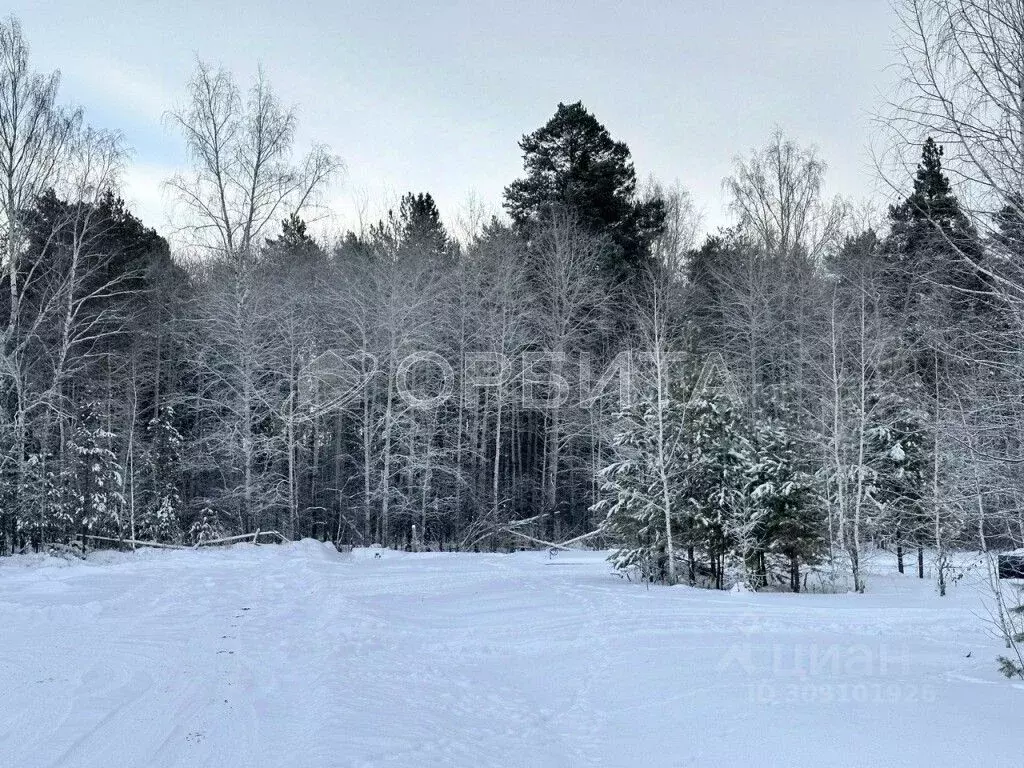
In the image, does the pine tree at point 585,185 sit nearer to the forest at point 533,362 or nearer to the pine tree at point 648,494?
the forest at point 533,362

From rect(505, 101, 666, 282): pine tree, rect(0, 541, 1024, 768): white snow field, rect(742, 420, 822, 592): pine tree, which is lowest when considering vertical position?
rect(0, 541, 1024, 768): white snow field

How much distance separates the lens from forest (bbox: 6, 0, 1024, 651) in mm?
16531

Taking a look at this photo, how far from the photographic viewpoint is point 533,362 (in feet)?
93.5

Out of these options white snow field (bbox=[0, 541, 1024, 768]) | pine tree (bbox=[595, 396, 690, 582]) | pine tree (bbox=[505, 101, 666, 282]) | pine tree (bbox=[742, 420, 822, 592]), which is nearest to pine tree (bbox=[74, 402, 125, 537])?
white snow field (bbox=[0, 541, 1024, 768])

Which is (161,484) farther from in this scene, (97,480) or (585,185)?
(585,185)

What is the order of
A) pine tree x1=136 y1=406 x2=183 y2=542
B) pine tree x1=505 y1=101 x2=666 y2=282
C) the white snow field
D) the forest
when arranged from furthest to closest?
pine tree x1=505 y1=101 x2=666 y2=282 < pine tree x1=136 y1=406 x2=183 y2=542 < the forest < the white snow field

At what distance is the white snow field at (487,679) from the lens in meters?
5.63

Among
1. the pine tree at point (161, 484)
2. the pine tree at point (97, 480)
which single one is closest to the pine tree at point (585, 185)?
the pine tree at point (161, 484)

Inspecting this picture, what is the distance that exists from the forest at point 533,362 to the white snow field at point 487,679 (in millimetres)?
2716

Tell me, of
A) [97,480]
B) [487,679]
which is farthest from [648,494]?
[97,480]

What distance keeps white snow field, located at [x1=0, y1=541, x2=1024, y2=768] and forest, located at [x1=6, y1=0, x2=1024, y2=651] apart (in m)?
2.72

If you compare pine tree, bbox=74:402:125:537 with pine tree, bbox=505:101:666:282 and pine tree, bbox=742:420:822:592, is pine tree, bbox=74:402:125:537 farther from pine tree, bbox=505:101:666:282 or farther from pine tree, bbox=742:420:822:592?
pine tree, bbox=505:101:666:282

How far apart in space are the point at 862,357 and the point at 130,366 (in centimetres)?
2514

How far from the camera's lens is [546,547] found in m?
27.3
